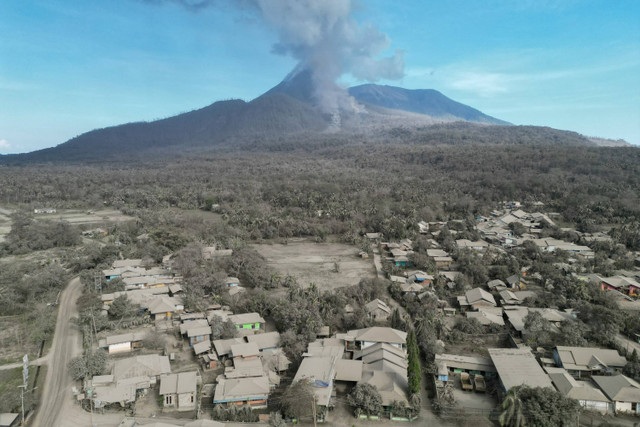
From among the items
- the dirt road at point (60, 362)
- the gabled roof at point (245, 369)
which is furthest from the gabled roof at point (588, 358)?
the dirt road at point (60, 362)

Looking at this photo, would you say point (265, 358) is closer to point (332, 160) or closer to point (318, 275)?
point (318, 275)

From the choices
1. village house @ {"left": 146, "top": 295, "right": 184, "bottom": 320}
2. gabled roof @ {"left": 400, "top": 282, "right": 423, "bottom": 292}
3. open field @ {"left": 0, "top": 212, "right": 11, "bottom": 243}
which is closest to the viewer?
village house @ {"left": 146, "top": 295, "right": 184, "bottom": 320}

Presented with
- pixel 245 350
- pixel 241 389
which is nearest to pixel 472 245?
pixel 245 350

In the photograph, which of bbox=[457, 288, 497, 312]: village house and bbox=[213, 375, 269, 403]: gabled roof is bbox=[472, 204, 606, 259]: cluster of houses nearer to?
bbox=[457, 288, 497, 312]: village house

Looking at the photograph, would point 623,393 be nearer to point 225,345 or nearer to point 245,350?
point 245,350

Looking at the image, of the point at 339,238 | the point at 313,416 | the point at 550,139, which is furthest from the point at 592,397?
the point at 550,139

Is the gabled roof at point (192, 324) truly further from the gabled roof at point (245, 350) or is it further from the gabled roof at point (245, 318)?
the gabled roof at point (245, 350)

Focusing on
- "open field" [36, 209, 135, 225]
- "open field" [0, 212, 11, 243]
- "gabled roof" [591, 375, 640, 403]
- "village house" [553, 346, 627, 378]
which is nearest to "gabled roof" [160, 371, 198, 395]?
"village house" [553, 346, 627, 378]
